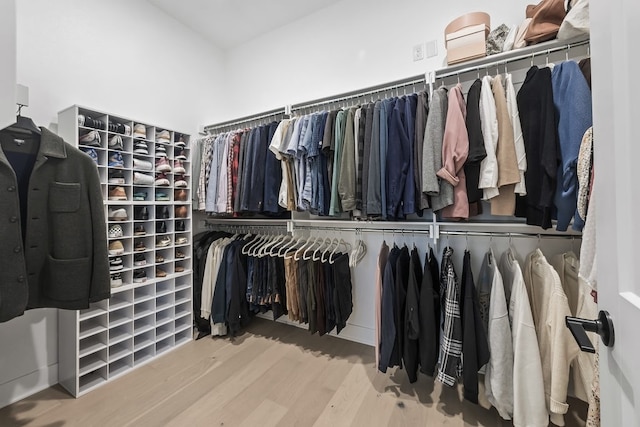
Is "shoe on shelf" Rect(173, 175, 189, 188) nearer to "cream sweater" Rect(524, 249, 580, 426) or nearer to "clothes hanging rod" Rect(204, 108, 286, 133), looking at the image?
"clothes hanging rod" Rect(204, 108, 286, 133)

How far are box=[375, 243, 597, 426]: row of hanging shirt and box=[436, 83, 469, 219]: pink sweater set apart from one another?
0.98ft

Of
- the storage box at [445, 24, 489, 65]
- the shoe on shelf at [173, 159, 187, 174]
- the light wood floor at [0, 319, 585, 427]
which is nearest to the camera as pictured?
the light wood floor at [0, 319, 585, 427]

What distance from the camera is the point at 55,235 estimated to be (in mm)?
1328

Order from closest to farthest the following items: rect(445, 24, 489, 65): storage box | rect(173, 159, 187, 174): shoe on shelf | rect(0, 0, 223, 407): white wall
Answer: rect(445, 24, 489, 65): storage box, rect(0, 0, 223, 407): white wall, rect(173, 159, 187, 174): shoe on shelf

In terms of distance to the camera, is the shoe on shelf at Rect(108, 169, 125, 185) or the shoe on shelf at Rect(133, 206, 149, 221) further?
the shoe on shelf at Rect(133, 206, 149, 221)

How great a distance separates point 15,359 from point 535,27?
3616 mm

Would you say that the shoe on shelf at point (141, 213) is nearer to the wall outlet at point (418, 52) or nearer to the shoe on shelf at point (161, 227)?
the shoe on shelf at point (161, 227)

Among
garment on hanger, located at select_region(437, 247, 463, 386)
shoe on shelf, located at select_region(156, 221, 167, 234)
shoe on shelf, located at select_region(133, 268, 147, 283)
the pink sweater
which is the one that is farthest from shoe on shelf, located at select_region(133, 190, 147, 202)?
garment on hanger, located at select_region(437, 247, 463, 386)

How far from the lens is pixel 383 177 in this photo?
5.43 feet

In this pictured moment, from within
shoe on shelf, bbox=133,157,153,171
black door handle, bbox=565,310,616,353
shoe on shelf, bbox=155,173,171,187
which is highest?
shoe on shelf, bbox=133,157,153,171

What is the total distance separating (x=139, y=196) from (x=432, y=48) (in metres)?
2.48

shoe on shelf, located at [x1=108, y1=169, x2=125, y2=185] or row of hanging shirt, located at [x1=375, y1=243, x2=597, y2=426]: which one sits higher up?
shoe on shelf, located at [x1=108, y1=169, x2=125, y2=185]

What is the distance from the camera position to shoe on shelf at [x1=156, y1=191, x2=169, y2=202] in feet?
6.93

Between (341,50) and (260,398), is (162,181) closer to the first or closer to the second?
(260,398)
